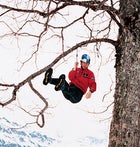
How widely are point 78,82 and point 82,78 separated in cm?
8

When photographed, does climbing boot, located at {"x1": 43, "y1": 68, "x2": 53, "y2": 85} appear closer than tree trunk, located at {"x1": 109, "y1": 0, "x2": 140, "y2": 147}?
No

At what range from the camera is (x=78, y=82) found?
24.1 ft

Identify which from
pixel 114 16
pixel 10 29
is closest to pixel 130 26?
pixel 114 16

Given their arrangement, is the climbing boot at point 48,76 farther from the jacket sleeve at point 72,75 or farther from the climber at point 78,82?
the jacket sleeve at point 72,75

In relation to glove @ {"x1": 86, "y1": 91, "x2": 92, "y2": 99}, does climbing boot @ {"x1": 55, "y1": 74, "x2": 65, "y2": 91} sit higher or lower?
higher

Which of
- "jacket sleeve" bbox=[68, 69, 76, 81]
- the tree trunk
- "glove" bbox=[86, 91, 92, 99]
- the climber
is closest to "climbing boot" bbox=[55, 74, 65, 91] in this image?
the climber

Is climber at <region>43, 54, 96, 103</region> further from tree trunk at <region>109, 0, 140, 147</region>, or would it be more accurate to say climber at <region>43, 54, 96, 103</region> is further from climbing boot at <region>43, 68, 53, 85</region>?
tree trunk at <region>109, 0, 140, 147</region>

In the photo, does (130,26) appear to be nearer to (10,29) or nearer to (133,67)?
(133,67)

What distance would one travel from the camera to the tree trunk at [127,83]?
5.36 metres

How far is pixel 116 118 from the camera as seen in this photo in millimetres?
5426

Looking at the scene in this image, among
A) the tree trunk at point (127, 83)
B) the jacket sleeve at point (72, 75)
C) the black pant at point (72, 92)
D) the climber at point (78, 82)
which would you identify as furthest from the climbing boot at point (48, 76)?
the tree trunk at point (127, 83)

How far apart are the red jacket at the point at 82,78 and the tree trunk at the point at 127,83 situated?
5.38 ft

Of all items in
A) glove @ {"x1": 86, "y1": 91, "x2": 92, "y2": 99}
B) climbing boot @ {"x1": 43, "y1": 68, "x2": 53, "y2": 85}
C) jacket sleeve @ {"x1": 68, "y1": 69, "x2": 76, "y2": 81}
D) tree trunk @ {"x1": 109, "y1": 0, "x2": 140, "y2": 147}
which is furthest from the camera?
jacket sleeve @ {"x1": 68, "y1": 69, "x2": 76, "y2": 81}

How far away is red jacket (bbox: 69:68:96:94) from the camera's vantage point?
7316 millimetres
